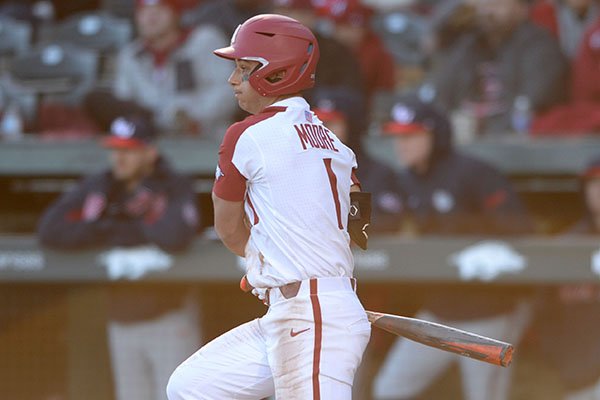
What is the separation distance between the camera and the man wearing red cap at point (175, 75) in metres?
6.60

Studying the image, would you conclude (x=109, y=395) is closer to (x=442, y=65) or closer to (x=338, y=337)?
(x=338, y=337)

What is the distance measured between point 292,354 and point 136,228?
2404mm

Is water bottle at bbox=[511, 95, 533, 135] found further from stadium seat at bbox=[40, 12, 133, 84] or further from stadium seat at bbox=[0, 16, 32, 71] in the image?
stadium seat at bbox=[0, 16, 32, 71]

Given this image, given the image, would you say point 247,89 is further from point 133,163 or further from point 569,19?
point 569,19

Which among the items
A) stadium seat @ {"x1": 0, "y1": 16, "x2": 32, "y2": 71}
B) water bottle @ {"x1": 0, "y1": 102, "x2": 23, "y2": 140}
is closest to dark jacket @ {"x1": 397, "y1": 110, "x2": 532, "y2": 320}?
water bottle @ {"x1": 0, "y1": 102, "x2": 23, "y2": 140}

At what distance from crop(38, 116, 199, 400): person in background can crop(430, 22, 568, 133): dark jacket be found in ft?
6.22

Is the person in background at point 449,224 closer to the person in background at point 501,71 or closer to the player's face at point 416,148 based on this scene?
the player's face at point 416,148

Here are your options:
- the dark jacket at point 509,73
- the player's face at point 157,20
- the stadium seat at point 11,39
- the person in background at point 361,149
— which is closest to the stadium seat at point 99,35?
the stadium seat at point 11,39

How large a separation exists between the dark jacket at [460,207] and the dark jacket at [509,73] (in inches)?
32.6

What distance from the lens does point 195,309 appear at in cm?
563

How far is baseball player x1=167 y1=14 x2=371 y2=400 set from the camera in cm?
342

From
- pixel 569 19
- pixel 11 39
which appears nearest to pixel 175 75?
pixel 11 39

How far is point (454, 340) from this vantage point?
11.6ft

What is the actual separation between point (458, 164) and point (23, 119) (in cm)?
276
